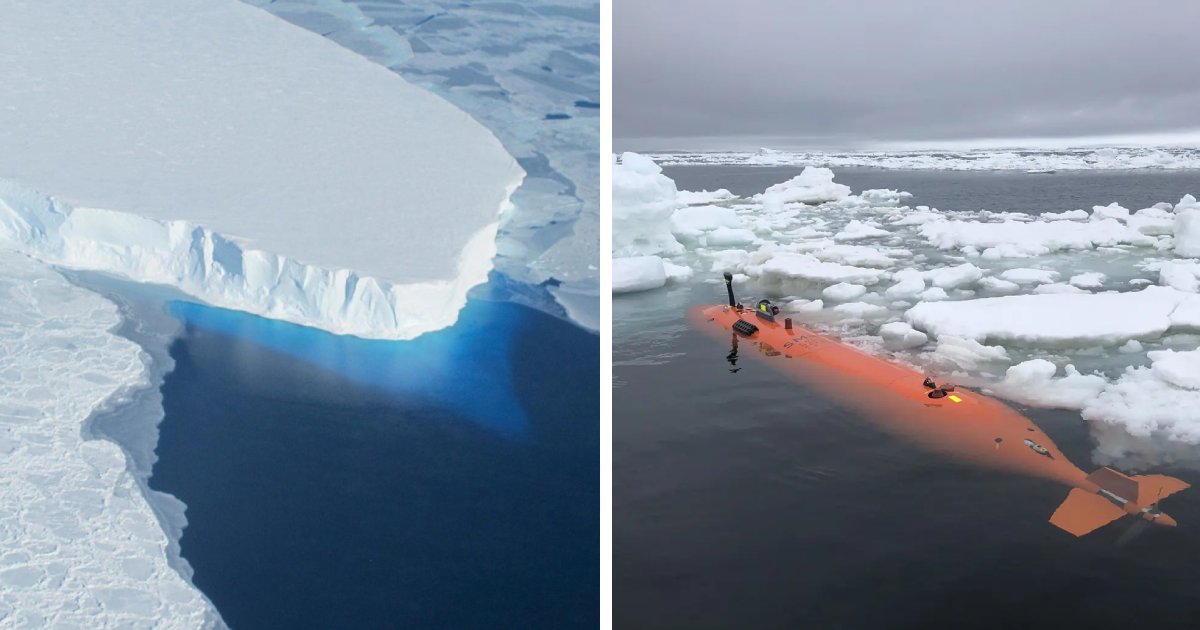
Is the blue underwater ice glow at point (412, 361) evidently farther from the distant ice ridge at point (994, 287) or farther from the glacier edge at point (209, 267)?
the distant ice ridge at point (994, 287)

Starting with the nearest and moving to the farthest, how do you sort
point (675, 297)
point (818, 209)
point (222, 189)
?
point (222, 189), point (675, 297), point (818, 209)

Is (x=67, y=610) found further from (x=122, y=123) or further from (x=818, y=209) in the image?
(x=818, y=209)

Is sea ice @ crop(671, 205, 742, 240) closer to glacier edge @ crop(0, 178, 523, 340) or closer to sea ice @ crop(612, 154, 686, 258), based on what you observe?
sea ice @ crop(612, 154, 686, 258)

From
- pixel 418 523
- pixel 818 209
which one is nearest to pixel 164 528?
pixel 418 523

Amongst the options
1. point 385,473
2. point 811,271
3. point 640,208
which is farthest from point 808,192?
point 385,473

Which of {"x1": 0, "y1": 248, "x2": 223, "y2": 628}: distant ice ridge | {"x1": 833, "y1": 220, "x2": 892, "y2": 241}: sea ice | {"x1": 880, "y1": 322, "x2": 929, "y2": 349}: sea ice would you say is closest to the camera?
{"x1": 0, "y1": 248, "x2": 223, "y2": 628}: distant ice ridge

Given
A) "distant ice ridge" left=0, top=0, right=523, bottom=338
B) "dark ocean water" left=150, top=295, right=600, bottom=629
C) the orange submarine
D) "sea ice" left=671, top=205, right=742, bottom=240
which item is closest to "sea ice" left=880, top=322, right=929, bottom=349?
the orange submarine

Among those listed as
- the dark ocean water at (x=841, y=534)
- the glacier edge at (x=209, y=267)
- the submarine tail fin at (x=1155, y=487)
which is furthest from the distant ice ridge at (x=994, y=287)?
the glacier edge at (x=209, y=267)
